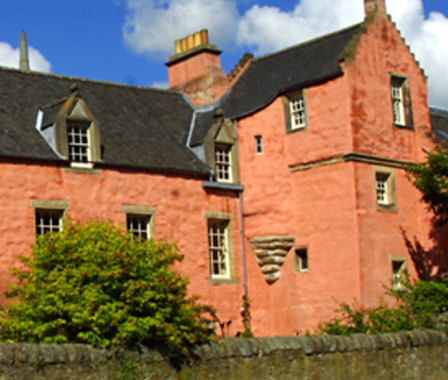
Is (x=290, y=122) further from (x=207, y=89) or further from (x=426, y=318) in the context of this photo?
(x=426, y=318)

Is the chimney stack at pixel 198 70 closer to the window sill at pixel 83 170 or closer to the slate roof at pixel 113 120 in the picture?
the slate roof at pixel 113 120

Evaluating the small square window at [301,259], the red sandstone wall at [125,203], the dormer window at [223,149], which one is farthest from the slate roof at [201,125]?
the small square window at [301,259]

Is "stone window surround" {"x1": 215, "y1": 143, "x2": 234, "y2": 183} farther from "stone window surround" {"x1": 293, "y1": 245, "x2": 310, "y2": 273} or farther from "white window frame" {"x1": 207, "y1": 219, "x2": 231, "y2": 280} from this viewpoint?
"stone window surround" {"x1": 293, "y1": 245, "x2": 310, "y2": 273}

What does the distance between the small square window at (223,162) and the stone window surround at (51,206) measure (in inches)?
225

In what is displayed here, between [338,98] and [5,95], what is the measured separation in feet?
30.6

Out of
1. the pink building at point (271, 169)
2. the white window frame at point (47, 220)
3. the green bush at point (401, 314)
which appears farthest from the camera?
the pink building at point (271, 169)

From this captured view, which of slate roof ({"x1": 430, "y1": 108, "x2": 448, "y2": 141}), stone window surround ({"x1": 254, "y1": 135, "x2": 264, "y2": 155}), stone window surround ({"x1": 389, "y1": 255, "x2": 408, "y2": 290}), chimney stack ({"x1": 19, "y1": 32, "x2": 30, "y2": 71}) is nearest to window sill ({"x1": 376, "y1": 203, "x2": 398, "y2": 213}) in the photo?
stone window surround ({"x1": 389, "y1": 255, "x2": 408, "y2": 290})

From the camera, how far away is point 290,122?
92.8ft

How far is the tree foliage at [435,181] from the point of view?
1064 inches

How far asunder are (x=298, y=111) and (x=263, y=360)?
11.9 m

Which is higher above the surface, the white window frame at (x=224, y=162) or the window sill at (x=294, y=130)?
the window sill at (x=294, y=130)

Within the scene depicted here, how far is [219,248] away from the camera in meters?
28.0

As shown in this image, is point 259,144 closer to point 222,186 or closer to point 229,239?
point 222,186

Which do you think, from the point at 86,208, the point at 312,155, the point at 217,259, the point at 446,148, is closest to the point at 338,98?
the point at 312,155
